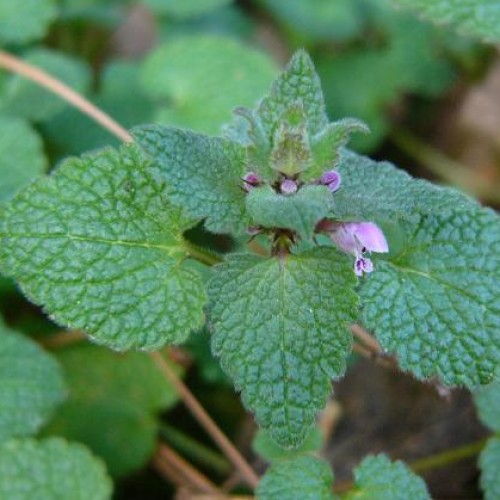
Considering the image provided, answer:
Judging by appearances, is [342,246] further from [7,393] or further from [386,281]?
[7,393]

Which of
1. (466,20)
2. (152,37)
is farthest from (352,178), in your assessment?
(152,37)

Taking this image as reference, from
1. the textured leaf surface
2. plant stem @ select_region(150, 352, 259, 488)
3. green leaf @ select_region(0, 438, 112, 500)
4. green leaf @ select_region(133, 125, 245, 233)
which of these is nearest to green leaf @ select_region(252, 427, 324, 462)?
plant stem @ select_region(150, 352, 259, 488)

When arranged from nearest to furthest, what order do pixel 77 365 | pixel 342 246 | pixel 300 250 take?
1. pixel 342 246
2. pixel 300 250
3. pixel 77 365

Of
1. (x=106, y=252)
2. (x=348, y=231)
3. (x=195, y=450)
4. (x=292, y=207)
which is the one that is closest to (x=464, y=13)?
(x=348, y=231)

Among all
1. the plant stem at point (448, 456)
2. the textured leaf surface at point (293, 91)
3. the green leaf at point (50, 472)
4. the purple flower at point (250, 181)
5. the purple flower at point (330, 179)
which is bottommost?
the green leaf at point (50, 472)

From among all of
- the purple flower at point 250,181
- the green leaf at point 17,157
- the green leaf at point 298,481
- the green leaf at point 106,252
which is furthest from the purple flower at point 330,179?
the green leaf at point 17,157

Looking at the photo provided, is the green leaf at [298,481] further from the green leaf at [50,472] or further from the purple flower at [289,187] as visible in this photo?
the purple flower at [289,187]
